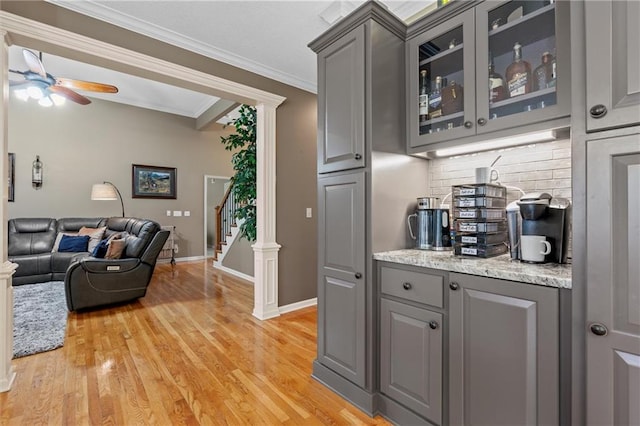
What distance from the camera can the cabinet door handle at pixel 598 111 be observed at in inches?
39.9

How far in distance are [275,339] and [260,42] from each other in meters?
2.78

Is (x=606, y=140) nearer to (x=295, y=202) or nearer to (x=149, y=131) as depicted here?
(x=295, y=202)

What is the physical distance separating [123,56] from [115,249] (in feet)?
7.77

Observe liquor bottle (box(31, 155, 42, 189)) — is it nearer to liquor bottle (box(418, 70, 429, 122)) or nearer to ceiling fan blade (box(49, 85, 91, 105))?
ceiling fan blade (box(49, 85, 91, 105))

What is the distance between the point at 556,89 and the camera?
4.36 feet

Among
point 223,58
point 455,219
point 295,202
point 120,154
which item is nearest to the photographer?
point 455,219

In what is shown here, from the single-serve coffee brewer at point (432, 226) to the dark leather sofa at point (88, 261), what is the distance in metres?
3.30

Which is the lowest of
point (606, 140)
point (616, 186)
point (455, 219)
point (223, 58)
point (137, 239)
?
point (137, 239)

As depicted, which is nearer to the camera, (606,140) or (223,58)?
(606,140)

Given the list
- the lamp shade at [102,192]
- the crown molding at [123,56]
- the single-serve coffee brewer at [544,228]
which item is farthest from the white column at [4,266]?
the lamp shade at [102,192]

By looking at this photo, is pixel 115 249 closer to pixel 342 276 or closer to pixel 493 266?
pixel 342 276

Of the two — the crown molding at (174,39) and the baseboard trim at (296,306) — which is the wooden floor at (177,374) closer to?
the baseboard trim at (296,306)

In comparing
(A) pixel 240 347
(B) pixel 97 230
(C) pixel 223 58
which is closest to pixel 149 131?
(B) pixel 97 230

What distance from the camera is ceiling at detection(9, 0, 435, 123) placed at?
232 centimetres
